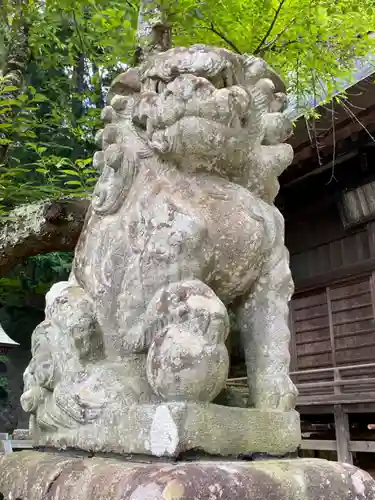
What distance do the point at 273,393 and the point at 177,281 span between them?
43 cm

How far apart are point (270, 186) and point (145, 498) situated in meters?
1.07

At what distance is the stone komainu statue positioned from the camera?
4.40ft

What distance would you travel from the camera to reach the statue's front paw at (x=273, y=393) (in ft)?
4.99

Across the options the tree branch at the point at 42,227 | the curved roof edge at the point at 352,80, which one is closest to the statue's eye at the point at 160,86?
the tree branch at the point at 42,227

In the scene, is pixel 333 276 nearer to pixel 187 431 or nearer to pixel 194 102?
pixel 194 102

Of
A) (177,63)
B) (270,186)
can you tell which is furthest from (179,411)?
(177,63)

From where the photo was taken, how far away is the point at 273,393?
60.1 inches

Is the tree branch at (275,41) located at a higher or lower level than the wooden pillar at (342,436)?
higher

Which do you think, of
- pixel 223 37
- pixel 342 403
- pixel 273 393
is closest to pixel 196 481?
pixel 273 393

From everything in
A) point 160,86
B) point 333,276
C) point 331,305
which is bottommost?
point 160,86

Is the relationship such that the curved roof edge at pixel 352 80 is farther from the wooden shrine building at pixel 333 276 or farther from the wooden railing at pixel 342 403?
the wooden railing at pixel 342 403

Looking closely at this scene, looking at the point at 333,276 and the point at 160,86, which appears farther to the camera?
the point at 333,276

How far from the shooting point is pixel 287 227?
8031 mm

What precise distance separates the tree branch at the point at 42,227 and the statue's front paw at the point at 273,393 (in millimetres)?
2517
